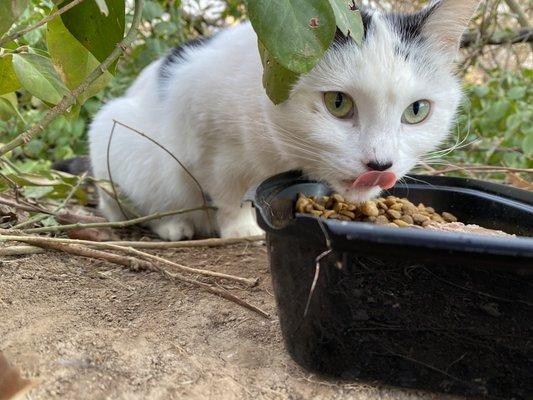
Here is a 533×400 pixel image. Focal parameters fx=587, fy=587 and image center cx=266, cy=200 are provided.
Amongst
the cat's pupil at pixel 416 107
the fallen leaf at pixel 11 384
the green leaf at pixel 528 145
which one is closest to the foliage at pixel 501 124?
the green leaf at pixel 528 145

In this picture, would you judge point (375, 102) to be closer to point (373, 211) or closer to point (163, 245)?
point (373, 211)

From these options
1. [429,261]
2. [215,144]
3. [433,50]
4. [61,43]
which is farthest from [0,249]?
[433,50]

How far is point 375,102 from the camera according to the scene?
134 cm

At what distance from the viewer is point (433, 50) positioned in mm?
1529

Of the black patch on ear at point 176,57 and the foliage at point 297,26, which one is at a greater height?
the foliage at point 297,26

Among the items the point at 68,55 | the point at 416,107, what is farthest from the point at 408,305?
the point at 68,55

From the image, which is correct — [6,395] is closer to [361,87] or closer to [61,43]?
[61,43]

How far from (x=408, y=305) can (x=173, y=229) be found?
1.28 meters

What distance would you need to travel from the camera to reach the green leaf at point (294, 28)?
94cm

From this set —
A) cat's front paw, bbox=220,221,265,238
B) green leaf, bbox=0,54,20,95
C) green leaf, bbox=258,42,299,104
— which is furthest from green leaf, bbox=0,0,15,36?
cat's front paw, bbox=220,221,265,238

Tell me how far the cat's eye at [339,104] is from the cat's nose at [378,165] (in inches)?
5.9

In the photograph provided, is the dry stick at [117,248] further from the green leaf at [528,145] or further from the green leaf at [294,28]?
the green leaf at [528,145]

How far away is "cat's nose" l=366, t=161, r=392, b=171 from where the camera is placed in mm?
1297

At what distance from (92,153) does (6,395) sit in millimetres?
1616
